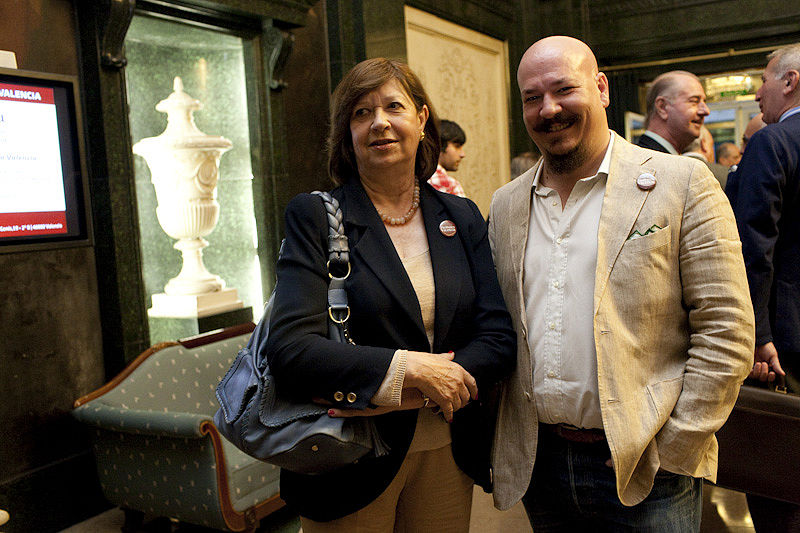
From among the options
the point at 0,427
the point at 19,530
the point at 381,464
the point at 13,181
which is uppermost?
the point at 13,181

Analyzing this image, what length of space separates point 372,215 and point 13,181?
6.93ft

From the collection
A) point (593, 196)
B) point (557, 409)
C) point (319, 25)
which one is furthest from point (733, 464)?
point (319, 25)

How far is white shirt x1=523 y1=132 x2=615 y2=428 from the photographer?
151 centimetres

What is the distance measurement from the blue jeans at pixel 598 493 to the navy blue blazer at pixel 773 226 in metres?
1.18

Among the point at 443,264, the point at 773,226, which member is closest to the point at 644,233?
the point at 443,264

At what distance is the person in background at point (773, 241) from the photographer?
99.0 inches

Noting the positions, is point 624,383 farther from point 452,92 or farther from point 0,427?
point 452,92

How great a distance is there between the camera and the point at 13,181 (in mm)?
3031

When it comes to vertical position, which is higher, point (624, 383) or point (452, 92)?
point (452, 92)

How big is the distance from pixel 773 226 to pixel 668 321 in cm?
128

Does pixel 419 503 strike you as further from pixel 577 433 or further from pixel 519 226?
pixel 519 226

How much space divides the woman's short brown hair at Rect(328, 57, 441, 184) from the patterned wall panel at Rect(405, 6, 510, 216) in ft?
13.9

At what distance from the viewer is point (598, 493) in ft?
5.05

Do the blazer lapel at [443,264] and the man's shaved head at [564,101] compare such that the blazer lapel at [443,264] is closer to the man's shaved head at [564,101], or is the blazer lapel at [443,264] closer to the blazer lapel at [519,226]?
the blazer lapel at [519,226]
